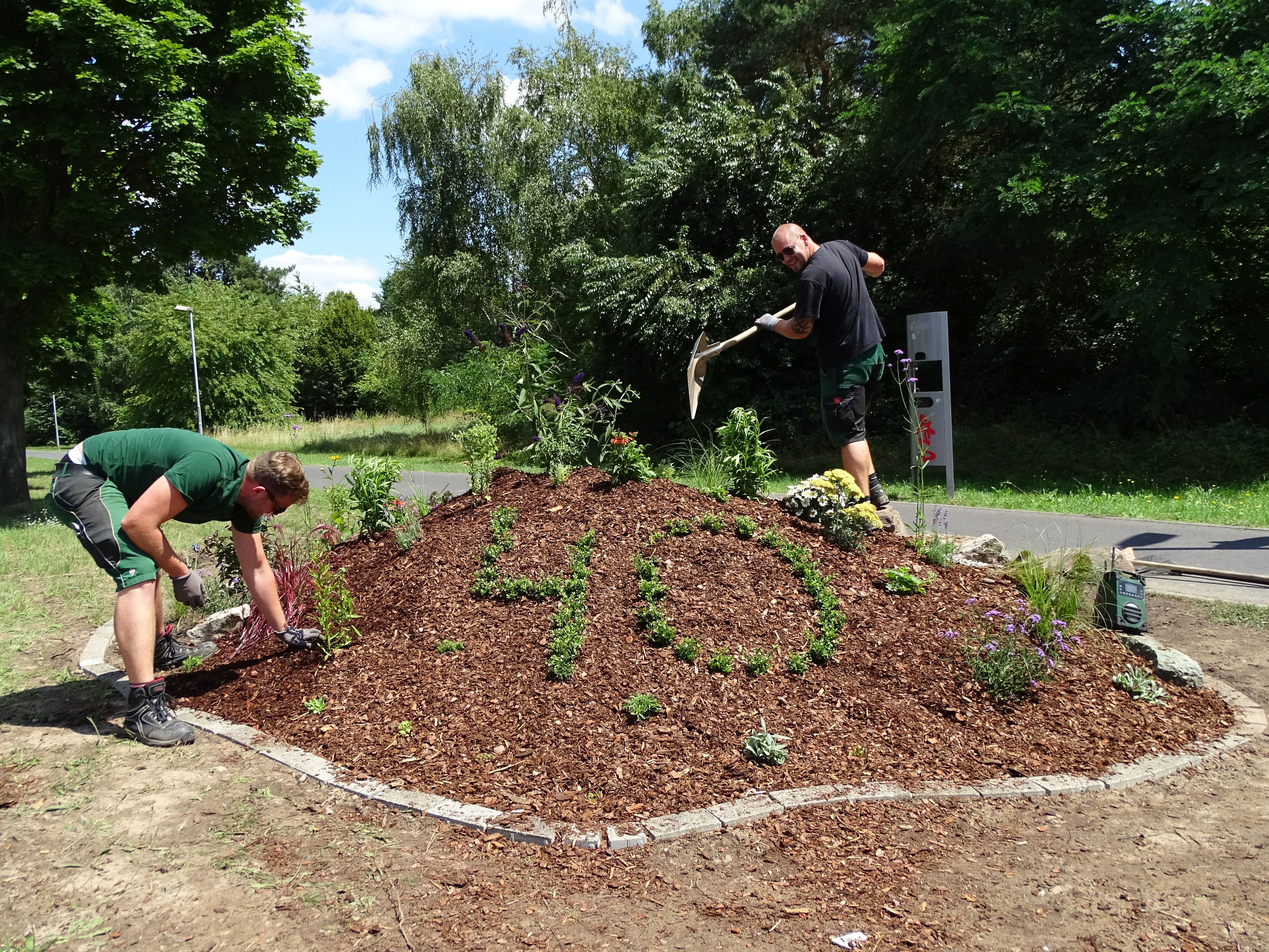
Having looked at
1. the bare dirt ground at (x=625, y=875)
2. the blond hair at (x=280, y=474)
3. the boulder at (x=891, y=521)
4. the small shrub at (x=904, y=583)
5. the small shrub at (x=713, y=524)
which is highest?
the blond hair at (x=280, y=474)

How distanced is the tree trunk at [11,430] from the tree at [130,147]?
20 mm

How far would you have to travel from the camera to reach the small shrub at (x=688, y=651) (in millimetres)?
3732

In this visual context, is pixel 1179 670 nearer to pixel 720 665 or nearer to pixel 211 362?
pixel 720 665

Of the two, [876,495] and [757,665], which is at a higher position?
[876,495]

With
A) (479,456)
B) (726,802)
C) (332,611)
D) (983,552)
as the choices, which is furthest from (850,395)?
(332,611)

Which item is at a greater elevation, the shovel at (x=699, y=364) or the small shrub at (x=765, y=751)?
the shovel at (x=699, y=364)

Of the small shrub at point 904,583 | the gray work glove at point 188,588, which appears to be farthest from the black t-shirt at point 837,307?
the gray work glove at point 188,588

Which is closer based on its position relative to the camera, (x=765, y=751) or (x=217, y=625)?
(x=765, y=751)

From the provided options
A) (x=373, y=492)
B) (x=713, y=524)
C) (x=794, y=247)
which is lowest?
(x=713, y=524)

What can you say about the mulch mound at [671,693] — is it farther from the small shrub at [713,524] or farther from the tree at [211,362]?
the tree at [211,362]

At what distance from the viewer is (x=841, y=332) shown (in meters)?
5.34

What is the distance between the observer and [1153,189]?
1054cm

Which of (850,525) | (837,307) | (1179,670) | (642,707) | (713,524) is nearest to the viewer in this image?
(642,707)

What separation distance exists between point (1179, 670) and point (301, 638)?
4.32 metres
